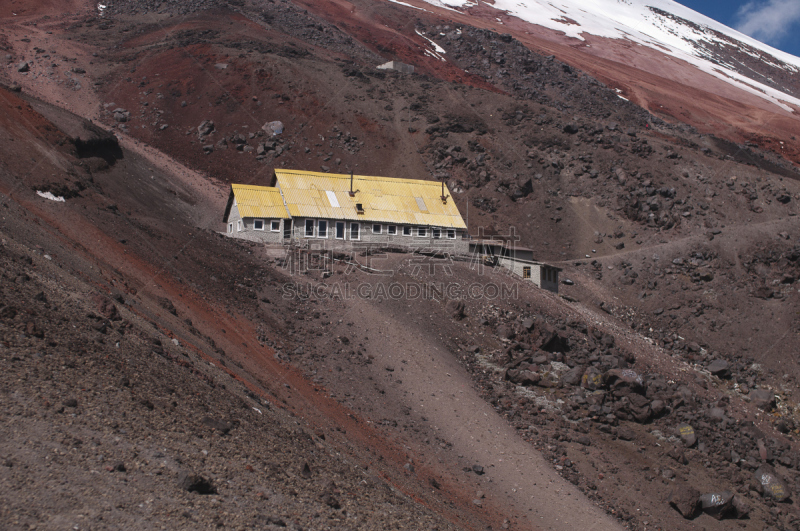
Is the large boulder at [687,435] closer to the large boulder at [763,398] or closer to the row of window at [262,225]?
the large boulder at [763,398]

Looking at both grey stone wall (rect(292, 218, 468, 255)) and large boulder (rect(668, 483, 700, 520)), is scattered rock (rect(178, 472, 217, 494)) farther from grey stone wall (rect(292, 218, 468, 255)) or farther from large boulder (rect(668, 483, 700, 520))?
grey stone wall (rect(292, 218, 468, 255))

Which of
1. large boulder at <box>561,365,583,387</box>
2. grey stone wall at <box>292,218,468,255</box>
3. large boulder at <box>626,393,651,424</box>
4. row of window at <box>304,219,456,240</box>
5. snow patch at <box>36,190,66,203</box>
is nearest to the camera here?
large boulder at <box>626,393,651,424</box>

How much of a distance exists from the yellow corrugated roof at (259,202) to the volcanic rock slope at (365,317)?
9.23 ft

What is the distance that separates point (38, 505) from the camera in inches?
376

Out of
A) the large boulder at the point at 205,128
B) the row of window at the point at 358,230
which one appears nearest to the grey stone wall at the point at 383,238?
the row of window at the point at 358,230

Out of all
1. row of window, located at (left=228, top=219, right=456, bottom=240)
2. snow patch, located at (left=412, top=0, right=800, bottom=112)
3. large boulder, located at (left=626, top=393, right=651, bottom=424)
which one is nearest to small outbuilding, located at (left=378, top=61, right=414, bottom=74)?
row of window, located at (left=228, top=219, right=456, bottom=240)

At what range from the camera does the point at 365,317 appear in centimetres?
2828

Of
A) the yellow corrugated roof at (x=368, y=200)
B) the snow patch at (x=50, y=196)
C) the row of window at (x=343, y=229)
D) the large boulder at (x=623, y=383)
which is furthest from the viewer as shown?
the yellow corrugated roof at (x=368, y=200)

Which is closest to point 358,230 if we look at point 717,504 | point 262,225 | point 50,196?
point 262,225

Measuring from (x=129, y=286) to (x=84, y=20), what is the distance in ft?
215

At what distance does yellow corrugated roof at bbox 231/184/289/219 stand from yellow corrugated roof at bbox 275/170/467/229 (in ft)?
1.87

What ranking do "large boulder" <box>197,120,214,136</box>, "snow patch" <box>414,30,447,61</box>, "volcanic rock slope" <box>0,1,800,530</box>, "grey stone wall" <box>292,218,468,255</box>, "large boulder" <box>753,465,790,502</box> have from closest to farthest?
"volcanic rock slope" <box>0,1,800,530</box> → "large boulder" <box>753,465,790,502</box> → "grey stone wall" <box>292,218,468,255</box> → "large boulder" <box>197,120,214,136</box> → "snow patch" <box>414,30,447,61</box>

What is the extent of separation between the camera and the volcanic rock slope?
13250mm

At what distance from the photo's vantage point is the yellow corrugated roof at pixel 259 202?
36.6m
